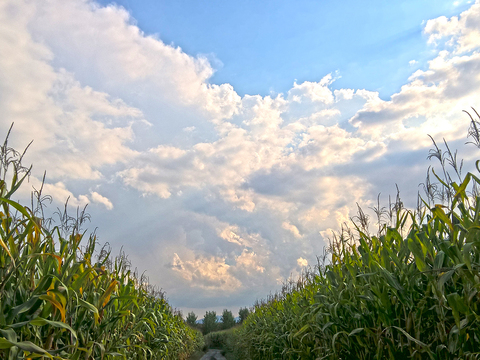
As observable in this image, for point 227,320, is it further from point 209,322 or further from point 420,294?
point 420,294

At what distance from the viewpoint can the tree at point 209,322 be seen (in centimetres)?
2761

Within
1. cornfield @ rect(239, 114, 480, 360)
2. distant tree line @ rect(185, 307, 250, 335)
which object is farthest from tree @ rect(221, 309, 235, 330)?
cornfield @ rect(239, 114, 480, 360)

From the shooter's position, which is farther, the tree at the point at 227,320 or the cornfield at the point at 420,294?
the tree at the point at 227,320

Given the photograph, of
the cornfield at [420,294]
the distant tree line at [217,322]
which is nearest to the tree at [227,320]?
the distant tree line at [217,322]

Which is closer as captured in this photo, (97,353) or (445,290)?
(445,290)

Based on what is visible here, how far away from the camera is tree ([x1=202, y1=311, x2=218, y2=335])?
90.6 ft

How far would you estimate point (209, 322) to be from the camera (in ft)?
91.3

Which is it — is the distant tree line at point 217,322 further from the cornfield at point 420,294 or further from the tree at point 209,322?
the cornfield at point 420,294

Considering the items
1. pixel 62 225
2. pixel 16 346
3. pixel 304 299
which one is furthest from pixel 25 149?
pixel 304 299

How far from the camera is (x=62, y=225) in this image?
295 centimetres

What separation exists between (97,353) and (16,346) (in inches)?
44.2

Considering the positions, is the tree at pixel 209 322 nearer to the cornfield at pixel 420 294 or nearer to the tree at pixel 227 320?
the tree at pixel 227 320

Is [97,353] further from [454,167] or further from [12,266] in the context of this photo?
[454,167]

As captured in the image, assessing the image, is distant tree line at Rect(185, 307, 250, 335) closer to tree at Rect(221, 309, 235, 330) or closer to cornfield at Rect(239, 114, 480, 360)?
tree at Rect(221, 309, 235, 330)
